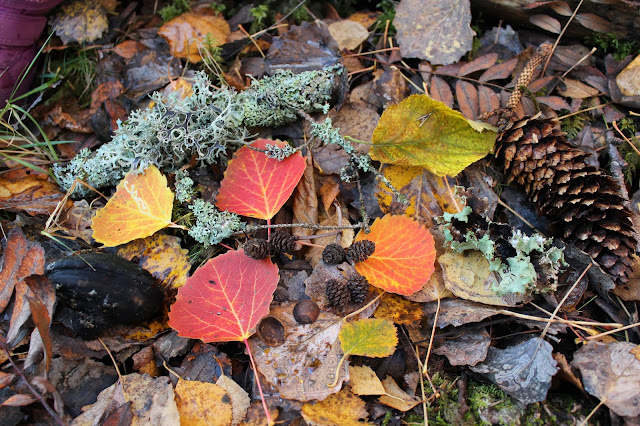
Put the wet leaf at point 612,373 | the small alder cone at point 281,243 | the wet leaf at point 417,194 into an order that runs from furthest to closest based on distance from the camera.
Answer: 1. the wet leaf at point 417,194
2. the small alder cone at point 281,243
3. the wet leaf at point 612,373

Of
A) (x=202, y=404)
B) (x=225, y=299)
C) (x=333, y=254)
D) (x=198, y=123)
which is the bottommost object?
(x=202, y=404)

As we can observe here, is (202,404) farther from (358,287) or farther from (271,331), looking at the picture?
(358,287)

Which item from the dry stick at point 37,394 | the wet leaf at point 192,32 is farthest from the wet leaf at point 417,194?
the dry stick at point 37,394

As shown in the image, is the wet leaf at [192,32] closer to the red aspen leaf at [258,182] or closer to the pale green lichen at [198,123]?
the pale green lichen at [198,123]

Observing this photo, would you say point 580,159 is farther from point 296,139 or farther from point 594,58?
point 296,139

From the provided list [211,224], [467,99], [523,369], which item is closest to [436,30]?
[467,99]

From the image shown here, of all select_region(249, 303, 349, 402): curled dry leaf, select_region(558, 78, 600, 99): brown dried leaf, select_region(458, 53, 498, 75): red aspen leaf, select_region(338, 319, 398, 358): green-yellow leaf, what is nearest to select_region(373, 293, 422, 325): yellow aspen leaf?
select_region(338, 319, 398, 358): green-yellow leaf
